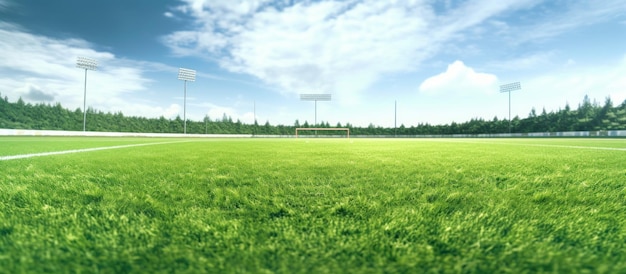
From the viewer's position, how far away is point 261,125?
214 ft

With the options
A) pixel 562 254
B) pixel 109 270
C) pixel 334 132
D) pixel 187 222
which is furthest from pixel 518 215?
pixel 334 132

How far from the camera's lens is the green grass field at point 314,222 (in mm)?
1195

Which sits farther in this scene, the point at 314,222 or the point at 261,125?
the point at 261,125

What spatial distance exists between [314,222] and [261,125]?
64728mm

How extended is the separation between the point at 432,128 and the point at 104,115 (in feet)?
217

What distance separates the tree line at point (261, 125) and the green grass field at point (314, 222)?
5017 cm

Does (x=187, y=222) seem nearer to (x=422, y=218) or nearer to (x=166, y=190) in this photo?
(x=166, y=190)

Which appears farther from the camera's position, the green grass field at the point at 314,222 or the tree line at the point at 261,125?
the tree line at the point at 261,125

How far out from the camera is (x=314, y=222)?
166 cm

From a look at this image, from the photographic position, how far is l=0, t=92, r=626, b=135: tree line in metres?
39.4

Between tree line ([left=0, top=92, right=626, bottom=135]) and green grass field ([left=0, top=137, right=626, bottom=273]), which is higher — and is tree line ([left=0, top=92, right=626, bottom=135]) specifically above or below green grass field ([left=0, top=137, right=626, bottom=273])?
above

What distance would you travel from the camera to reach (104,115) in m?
50.1

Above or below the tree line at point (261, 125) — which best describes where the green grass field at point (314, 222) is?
below

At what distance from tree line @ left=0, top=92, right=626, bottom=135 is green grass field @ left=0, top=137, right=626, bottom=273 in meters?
50.2
